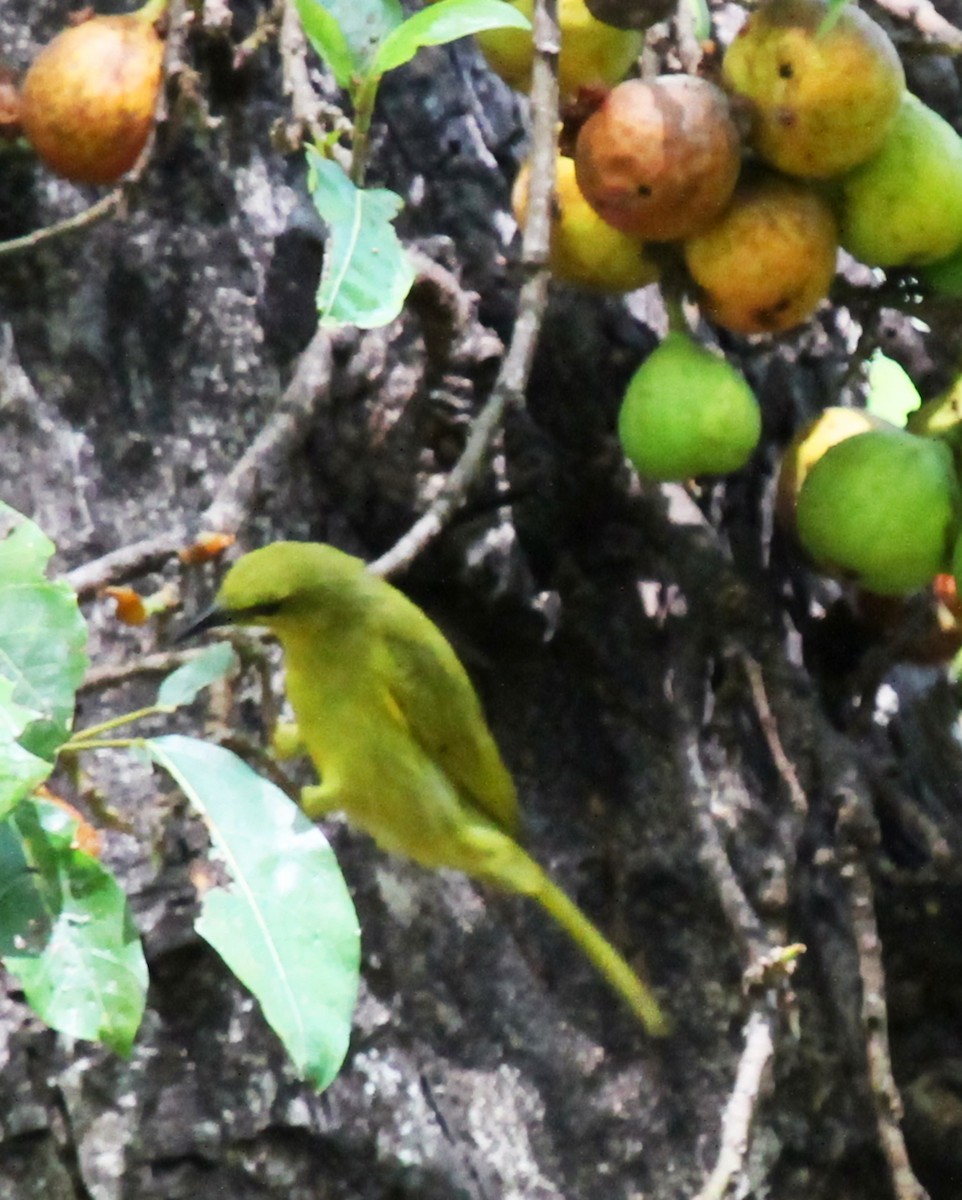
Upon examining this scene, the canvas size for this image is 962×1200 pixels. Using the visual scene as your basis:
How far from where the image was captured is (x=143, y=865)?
1465 mm

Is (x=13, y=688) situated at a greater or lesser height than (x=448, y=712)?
greater

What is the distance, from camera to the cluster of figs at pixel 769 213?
52.8 inches

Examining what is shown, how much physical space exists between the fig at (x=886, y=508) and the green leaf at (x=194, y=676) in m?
0.63

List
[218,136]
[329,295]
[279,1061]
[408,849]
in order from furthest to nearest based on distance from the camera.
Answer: [218,136] < [408,849] < [279,1061] < [329,295]

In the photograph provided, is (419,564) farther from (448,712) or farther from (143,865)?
(143,865)

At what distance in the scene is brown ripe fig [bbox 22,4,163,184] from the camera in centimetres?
143

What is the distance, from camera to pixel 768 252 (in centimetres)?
140

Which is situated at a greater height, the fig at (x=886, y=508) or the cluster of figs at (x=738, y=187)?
the cluster of figs at (x=738, y=187)

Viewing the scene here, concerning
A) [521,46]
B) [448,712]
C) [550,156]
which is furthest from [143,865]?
[521,46]

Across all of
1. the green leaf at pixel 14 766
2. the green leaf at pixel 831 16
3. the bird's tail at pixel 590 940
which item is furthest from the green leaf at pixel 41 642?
the green leaf at pixel 831 16

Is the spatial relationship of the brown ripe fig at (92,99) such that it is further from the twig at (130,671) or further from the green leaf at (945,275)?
the green leaf at (945,275)

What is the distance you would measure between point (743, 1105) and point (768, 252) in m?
0.75

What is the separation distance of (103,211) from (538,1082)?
3.27 ft

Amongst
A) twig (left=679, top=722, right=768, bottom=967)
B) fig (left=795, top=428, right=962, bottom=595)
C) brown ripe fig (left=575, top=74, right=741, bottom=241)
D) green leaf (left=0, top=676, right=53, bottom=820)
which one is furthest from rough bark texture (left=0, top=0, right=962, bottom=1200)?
green leaf (left=0, top=676, right=53, bottom=820)
